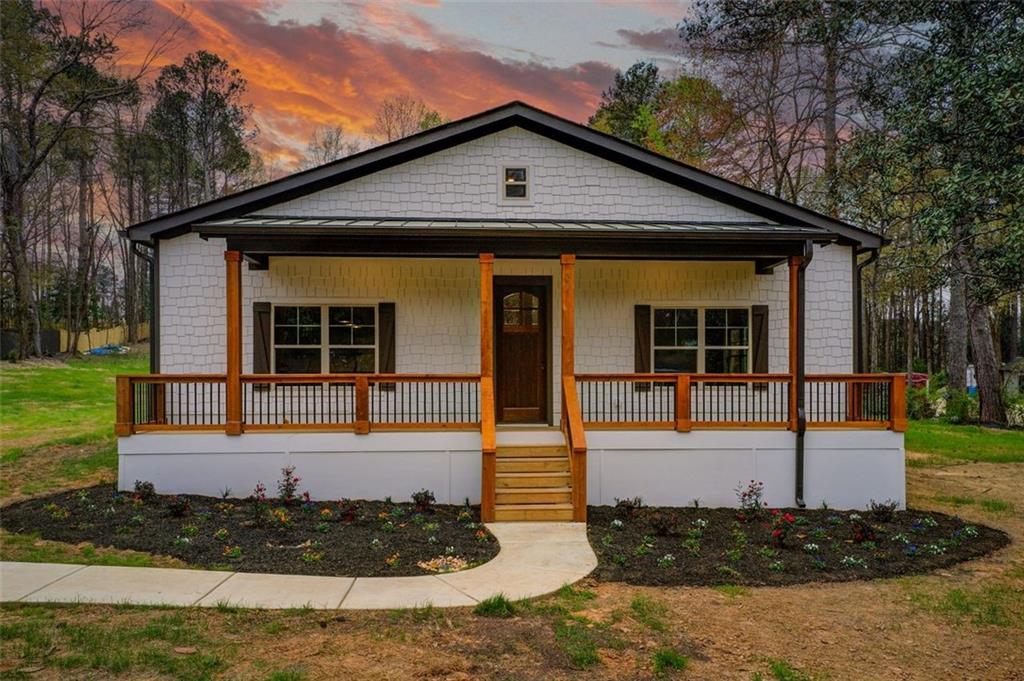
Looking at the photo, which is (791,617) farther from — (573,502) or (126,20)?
(126,20)

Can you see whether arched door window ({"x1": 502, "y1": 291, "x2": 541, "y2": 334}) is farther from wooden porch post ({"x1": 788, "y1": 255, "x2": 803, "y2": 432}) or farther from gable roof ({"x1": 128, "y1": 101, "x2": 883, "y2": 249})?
wooden porch post ({"x1": 788, "y1": 255, "x2": 803, "y2": 432})

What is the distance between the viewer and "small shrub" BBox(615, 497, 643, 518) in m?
8.34

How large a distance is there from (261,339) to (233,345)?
137 centimetres

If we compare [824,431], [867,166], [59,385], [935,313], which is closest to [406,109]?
[59,385]

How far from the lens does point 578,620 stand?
5121 millimetres

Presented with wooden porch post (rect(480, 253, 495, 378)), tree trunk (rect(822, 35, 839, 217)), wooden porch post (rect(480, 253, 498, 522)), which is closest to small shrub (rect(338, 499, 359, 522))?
wooden porch post (rect(480, 253, 498, 522))

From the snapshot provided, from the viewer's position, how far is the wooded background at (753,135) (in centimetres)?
978

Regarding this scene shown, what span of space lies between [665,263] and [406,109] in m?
22.1

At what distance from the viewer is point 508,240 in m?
8.80

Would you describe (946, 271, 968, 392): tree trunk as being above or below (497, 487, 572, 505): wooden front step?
above

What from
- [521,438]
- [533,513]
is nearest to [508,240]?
[521,438]

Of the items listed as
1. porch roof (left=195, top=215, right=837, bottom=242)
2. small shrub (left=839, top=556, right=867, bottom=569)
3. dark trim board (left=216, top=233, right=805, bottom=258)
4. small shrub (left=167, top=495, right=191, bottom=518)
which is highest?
porch roof (left=195, top=215, right=837, bottom=242)

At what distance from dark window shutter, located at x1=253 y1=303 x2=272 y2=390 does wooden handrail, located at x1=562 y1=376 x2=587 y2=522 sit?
181 inches

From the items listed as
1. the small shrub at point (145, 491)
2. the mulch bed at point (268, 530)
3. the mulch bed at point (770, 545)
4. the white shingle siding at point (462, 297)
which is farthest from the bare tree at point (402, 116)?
the mulch bed at point (770, 545)
